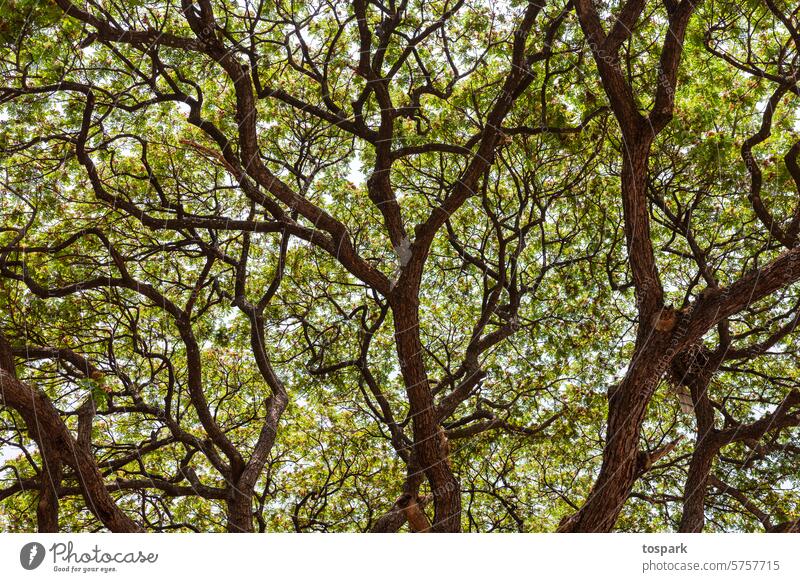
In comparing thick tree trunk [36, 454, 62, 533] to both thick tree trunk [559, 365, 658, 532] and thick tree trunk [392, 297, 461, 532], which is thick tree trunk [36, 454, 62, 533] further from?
thick tree trunk [559, 365, 658, 532]

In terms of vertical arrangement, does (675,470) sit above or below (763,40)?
below

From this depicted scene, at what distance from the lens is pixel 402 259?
259 inches

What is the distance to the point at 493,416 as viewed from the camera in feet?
27.8

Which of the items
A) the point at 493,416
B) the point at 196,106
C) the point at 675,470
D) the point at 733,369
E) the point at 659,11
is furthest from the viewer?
the point at 675,470

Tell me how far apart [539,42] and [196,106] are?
3345mm

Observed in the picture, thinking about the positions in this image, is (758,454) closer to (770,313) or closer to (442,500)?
(770,313)

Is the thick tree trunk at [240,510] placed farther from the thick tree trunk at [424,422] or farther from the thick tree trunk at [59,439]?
the thick tree trunk at [424,422]

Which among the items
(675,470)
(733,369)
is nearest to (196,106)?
(733,369)

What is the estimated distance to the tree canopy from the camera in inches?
245

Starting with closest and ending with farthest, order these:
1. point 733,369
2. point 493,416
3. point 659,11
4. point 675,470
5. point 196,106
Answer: point 196,106
point 659,11
point 733,369
point 493,416
point 675,470

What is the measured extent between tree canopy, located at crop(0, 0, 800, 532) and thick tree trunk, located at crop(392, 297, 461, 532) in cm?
2
